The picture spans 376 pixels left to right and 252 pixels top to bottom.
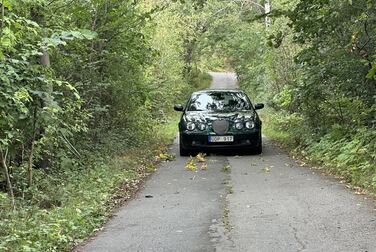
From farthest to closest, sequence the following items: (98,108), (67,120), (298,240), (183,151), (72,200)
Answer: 1. (183,151)
2. (98,108)
3. (67,120)
4. (72,200)
5. (298,240)

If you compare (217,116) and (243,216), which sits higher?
(217,116)

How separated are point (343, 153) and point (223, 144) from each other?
3277 mm

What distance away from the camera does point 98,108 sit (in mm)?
11445

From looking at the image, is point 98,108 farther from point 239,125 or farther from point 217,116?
point 239,125

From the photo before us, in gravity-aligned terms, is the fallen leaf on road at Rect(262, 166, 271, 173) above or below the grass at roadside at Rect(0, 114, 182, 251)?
below

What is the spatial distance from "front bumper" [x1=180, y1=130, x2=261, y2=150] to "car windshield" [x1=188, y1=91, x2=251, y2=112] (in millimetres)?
1026

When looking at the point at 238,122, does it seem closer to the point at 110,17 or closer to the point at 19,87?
the point at 110,17

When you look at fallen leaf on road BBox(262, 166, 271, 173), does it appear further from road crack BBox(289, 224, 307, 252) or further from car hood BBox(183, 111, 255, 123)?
road crack BBox(289, 224, 307, 252)

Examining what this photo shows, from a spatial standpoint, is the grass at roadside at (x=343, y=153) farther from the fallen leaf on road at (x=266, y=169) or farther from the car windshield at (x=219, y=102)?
the car windshield at (x=219, y=102)

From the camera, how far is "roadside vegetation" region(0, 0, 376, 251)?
6.78 metres

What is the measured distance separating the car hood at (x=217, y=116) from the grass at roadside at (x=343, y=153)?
5.03 feet

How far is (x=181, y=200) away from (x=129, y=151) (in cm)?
538

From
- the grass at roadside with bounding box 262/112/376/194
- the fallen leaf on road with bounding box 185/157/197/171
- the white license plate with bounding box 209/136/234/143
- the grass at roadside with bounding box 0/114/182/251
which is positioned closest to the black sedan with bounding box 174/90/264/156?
the white license plate with bounding box 209/136/234/143

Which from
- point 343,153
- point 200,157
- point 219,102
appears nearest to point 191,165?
point 200,157
